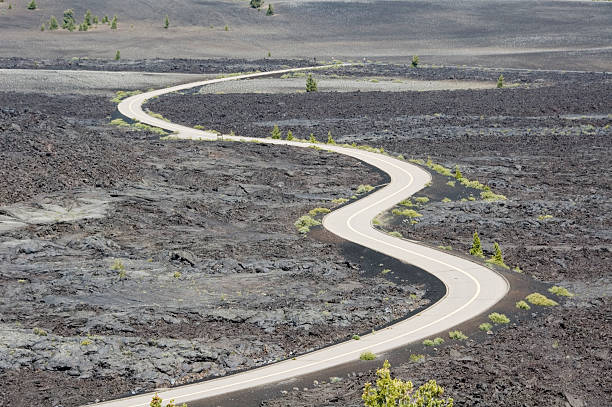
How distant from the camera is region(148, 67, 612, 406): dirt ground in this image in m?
Result: 30.9

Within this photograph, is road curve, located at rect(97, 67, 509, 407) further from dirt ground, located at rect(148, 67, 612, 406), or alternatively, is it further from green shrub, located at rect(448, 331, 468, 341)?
dirt ground, located at rect(148, 67, 612, 406)

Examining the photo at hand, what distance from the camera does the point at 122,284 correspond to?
40312 mm

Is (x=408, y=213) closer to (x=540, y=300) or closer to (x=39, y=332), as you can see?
(x=540, y=300)

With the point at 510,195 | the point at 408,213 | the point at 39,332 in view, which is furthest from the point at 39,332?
the point at 510,195

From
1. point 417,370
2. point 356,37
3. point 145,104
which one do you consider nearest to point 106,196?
point 417,370

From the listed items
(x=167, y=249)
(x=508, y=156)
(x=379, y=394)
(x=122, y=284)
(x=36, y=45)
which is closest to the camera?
(x=379, y=394)

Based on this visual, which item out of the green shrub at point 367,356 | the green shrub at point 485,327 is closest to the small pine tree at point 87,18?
the green shrub at point 485,327

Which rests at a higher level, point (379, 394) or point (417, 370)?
point (379, 394)

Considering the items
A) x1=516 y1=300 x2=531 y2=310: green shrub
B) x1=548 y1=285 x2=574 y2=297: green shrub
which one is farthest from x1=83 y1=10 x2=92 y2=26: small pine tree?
x1=516 y1=300 x2=531 y2=310: green shrub

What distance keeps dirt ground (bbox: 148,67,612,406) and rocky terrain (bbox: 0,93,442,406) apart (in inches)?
227

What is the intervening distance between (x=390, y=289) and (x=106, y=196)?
22.9 m

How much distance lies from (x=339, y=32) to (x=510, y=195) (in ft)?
405

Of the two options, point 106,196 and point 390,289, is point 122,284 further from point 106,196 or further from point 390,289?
point 106,196

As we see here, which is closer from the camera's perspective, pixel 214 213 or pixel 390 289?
pixel 390 289
